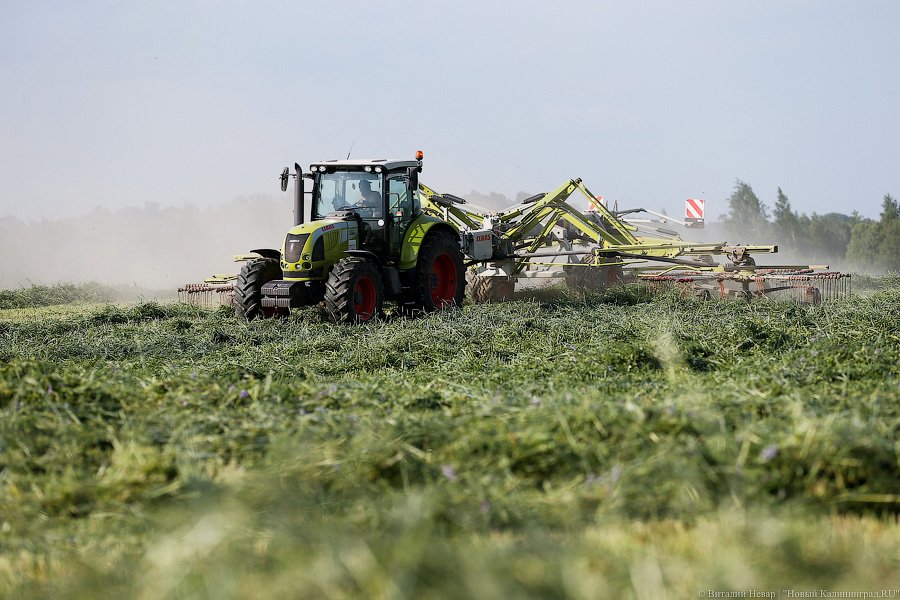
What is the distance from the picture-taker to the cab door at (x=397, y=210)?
12141mm

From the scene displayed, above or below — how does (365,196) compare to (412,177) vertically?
below

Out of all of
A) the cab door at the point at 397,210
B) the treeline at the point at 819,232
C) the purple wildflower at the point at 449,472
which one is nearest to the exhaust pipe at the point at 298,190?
the cab door at the point at 397,210

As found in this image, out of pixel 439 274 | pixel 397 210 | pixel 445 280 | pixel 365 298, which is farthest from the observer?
pixel 445 280

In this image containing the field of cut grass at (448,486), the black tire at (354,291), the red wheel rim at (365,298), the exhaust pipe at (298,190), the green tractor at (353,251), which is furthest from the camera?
the exhaust pipe at (298,190)

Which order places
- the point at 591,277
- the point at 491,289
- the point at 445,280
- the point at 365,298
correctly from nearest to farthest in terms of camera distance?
the point at 365,298, the point at 445,280, the point at 491,289, the point at 591,277

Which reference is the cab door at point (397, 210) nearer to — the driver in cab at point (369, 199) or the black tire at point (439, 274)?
the driver in cab at point (369, 199)

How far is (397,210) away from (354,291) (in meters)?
1.75

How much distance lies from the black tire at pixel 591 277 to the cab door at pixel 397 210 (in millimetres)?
4687

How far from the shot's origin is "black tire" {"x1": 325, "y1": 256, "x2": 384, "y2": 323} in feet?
35.6

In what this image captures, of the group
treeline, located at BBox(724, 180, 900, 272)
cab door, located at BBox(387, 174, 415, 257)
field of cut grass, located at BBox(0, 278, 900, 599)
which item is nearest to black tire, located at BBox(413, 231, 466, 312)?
cab door, located at BBox(387, 174, 415, 257)

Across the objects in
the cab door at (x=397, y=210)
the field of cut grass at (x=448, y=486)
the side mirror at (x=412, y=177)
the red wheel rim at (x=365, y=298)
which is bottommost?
the field of cut grass at (x=448, y=486)

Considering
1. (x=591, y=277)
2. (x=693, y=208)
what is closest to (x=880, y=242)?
(x=693, y=208)

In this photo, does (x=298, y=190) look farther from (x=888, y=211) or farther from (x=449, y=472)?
(x=888, y=211)

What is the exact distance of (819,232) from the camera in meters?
51.1
